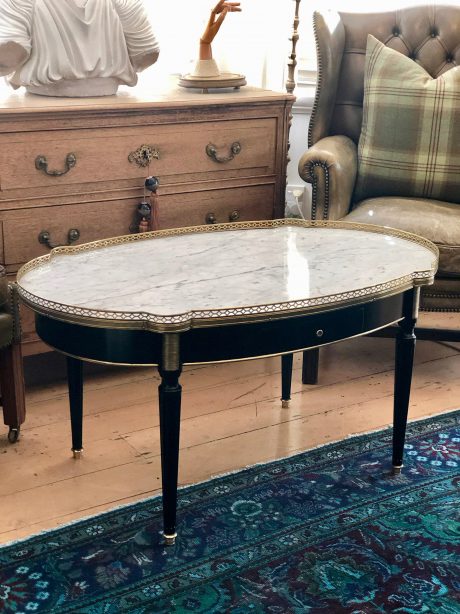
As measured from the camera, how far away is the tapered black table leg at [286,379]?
3.17 metres

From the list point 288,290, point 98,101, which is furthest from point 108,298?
point 98,101

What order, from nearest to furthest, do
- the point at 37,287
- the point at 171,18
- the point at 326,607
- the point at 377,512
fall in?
the point at 326,607 → the point at 37,287 → the point at 377,512 → the point at 171,18

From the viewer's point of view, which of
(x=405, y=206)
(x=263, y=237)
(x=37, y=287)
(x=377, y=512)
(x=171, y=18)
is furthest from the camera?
(x=171, y=18)

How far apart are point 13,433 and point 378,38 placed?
7.00 ft

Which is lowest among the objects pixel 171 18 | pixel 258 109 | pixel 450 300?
pixel 450 300

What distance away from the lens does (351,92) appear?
381 cm

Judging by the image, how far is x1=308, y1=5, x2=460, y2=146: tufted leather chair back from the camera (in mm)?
3723

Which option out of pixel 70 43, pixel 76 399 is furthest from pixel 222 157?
pixel 76 399

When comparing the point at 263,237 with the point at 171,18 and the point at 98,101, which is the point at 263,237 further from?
the point at 171,18

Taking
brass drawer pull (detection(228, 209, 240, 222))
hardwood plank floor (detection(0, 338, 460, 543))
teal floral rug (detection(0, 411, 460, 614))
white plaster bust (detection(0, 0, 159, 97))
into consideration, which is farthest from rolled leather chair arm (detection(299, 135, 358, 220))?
teal floral rug (detection(0, 411, 460, 614))

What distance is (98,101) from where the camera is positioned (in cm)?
320

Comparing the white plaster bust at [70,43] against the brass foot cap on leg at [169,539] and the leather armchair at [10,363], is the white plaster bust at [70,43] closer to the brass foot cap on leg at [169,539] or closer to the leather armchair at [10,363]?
the leather armchair at [10,363]

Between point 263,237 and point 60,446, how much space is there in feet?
2.97

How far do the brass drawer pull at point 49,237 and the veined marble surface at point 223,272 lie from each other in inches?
20.8
